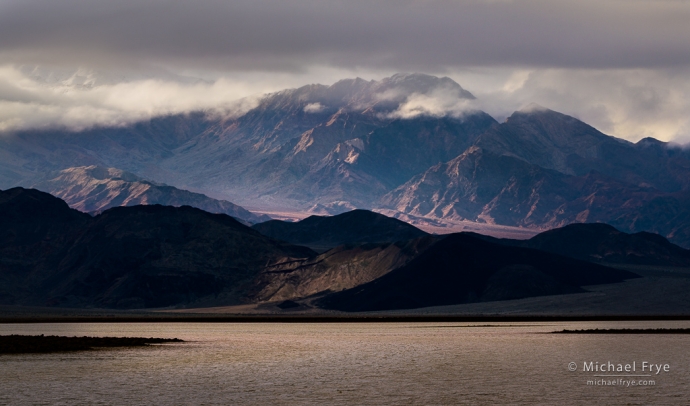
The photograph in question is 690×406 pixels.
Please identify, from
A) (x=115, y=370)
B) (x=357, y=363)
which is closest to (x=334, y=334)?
(x=357, y=363)

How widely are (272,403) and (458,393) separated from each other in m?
13.5

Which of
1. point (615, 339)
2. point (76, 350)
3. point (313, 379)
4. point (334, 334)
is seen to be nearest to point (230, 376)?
point (313, 379)

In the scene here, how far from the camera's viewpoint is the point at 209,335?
6024 inches

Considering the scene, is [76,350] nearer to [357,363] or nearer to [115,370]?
[115,370]

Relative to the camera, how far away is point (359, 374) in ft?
284

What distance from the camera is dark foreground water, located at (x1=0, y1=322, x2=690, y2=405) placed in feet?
231

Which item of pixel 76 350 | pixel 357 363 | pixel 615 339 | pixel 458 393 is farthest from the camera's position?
pixel 615 339

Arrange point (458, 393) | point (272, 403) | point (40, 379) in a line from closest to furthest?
point (272, 403) → point (458, 393) → point (40, 379)

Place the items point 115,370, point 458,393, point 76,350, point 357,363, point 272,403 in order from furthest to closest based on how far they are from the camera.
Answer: point 76,350 < point 357,363 < point 115,370 < point 458,393 < point 272,403

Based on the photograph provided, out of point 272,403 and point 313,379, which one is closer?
point 272,403

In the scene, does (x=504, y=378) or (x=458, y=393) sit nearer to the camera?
(x=458, y=393)

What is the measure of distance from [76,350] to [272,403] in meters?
50.2

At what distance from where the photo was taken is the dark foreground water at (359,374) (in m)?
70.4

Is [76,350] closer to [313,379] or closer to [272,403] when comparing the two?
[313,379]
